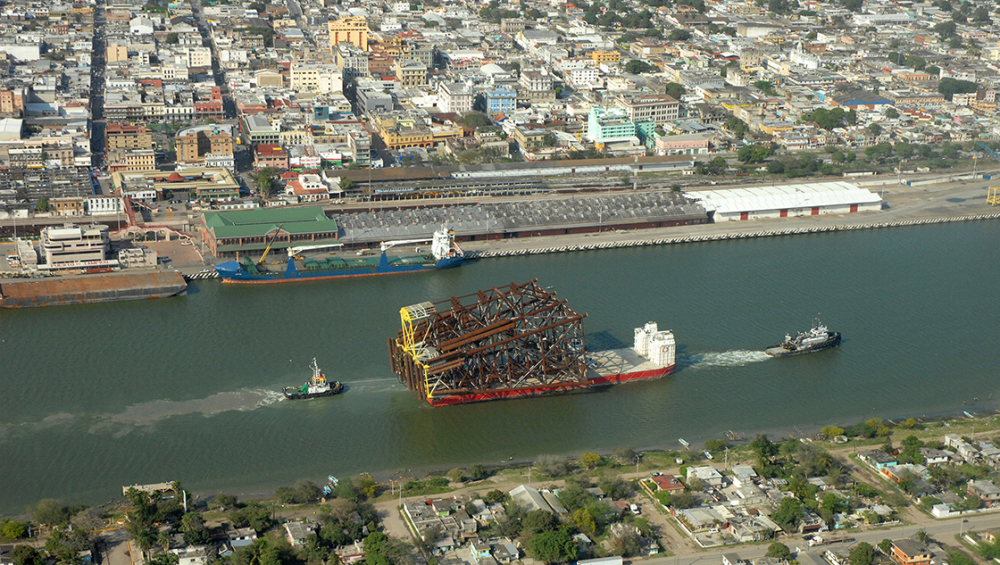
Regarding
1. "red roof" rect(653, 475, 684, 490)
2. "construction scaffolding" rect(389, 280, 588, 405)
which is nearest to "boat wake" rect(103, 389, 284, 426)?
"construction scaffolding" rect(389, 280, 588, 405)

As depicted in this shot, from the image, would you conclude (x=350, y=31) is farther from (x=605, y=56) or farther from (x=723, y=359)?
(x=723, y=359)

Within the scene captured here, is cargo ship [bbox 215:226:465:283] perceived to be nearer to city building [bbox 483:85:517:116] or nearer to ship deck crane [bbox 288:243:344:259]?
ship deck crane [bbox 288:243:344:259]

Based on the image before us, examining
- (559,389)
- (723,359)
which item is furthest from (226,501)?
(723,359)

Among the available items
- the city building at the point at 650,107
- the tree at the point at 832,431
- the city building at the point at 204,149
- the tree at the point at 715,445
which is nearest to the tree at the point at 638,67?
the city building at the point at 650,107

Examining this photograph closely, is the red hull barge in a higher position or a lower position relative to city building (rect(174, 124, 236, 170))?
lower

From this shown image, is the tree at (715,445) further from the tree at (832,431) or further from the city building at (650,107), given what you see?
the city building at (650,107)

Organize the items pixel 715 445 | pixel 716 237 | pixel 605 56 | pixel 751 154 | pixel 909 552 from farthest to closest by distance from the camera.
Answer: pixel 605 56 → pixel 751 154 → pixel 716 237 → pixel 715 445 → pixel 909 552

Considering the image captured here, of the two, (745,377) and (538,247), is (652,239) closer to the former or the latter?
(538,247)
